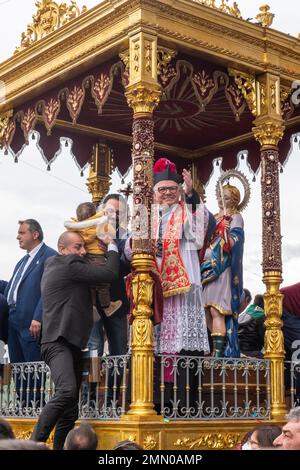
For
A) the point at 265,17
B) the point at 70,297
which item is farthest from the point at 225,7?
the point at 70,297

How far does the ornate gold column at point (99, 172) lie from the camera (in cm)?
1191

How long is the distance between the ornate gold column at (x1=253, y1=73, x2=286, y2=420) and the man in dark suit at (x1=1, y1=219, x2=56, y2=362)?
2512 millimetres

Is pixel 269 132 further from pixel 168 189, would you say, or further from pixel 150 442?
pixel 150 442

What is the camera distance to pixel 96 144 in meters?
11.8

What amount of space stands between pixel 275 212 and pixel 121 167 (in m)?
3.43

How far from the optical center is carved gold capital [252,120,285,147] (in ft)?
30.9

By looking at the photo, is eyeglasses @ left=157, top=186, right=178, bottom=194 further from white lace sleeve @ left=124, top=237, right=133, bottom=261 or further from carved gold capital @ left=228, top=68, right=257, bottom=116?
carved gold capital @ left=228, top=68, right=257, bottom=116

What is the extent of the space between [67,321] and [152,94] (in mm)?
2483

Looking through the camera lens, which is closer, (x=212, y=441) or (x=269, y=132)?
(x=212, y=441)

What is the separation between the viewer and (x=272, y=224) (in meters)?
9.34

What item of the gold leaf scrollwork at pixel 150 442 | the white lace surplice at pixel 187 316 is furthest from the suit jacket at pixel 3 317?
the gold leaf scrollwork at pixel 150 442

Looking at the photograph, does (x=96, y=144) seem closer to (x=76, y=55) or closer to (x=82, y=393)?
(x=76, y=55)

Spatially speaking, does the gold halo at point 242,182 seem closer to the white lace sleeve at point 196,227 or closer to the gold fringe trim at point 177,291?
the white lace sleeve at point 196,227

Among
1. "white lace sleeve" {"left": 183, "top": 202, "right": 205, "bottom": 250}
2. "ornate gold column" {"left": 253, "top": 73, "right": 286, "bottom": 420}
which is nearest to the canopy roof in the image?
"ornate gold column" {"left": 253, "top": 73, "right": 286, "bottom": 420}
